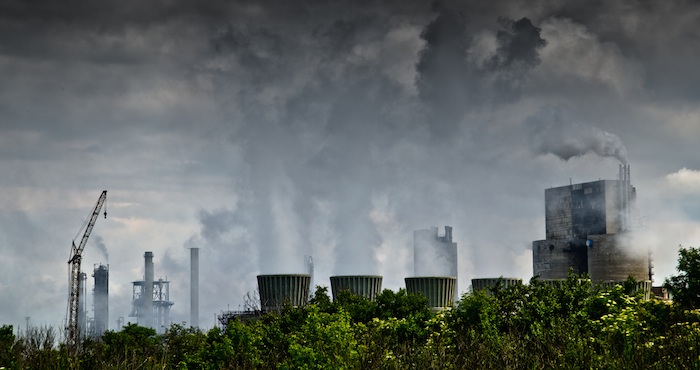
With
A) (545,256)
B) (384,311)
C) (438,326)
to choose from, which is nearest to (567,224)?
(545,256)

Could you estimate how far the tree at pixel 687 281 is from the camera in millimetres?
54125

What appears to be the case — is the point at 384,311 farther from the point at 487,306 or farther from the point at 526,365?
the point at 526,365

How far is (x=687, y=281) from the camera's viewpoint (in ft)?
181

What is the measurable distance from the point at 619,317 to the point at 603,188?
112m

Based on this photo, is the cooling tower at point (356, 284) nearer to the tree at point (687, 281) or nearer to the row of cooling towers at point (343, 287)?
the row of cooling towers at point (343, 287)

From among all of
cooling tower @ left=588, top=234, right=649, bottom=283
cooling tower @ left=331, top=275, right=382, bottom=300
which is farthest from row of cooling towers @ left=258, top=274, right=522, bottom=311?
cooling tower @ left=588, top=234, right=649, bottom=283

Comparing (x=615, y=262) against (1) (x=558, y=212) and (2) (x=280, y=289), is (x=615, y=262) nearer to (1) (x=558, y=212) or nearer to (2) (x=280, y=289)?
(1) (x=558, y=212)

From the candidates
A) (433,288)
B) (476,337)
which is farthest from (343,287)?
(476,337)

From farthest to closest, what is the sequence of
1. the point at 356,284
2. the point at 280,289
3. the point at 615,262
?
the point at 615,262 → the point at 356,284 → the point at 280,289

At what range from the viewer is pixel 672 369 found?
1281 inches

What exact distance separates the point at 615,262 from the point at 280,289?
63437 mm

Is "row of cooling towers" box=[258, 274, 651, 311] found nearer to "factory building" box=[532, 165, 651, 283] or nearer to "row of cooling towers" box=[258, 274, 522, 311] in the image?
"row of cooling towers" box=[258, 274, 522, 311]

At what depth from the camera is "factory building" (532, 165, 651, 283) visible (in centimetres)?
15200

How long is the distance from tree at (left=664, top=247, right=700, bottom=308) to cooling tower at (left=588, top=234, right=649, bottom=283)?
97.1 meters
